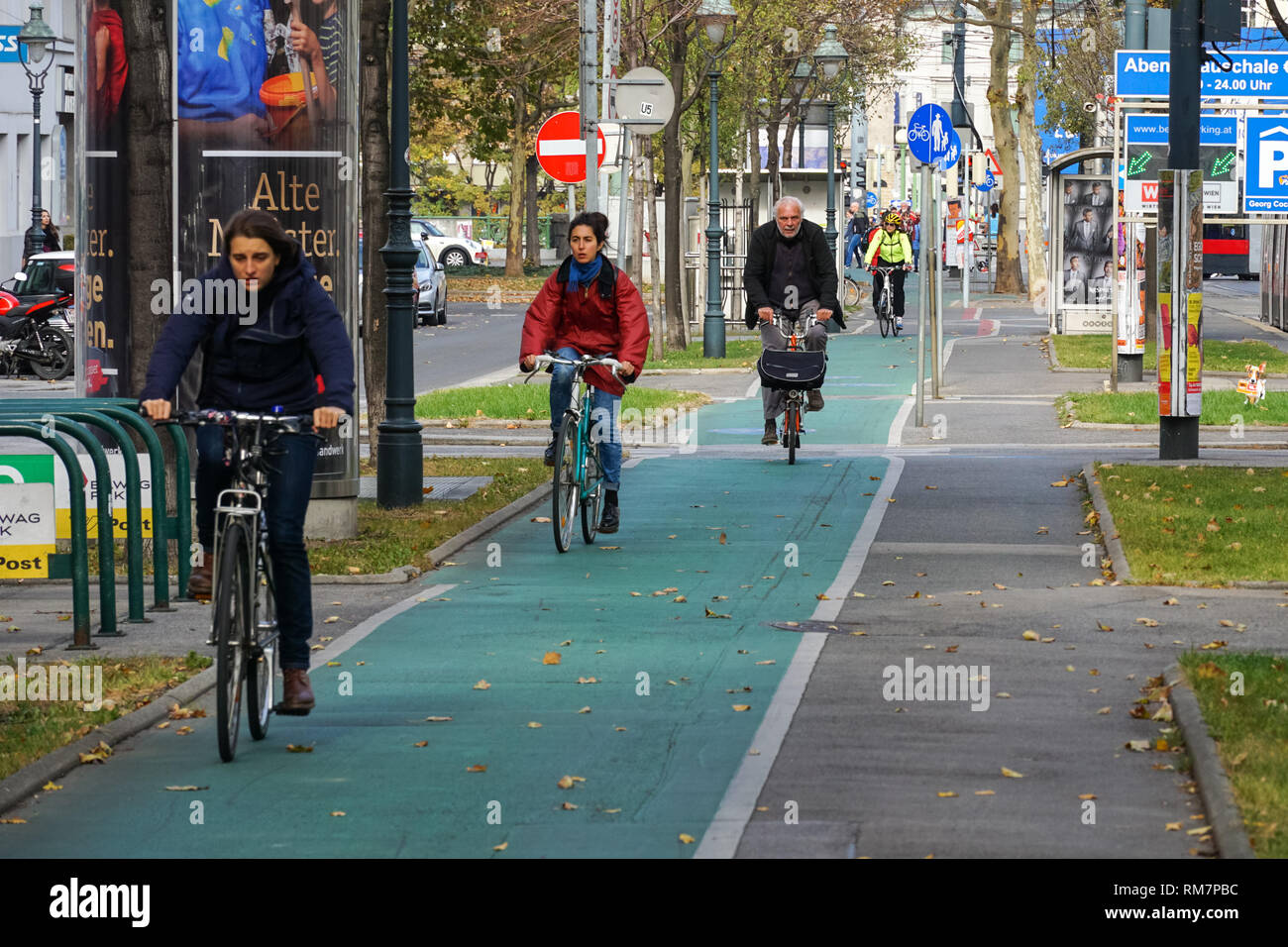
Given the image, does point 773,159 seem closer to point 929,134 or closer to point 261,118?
point 929,134

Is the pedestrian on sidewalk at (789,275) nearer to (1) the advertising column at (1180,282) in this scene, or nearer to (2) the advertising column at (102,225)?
(1) the advertising column at (1180,282)

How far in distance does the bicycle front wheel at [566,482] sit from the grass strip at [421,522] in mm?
729

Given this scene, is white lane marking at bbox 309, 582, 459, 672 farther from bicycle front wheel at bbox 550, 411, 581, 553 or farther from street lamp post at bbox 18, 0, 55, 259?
street lamp post at bbox 18, 0, 55, 259

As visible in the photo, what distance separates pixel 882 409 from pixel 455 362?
10.9 meters

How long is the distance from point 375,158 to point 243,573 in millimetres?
9834

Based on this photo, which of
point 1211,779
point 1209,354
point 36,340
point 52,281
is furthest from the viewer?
point 1209,354

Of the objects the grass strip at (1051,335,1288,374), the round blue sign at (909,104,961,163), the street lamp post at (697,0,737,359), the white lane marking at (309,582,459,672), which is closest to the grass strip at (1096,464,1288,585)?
the white lane marking at (309,582,459,672)

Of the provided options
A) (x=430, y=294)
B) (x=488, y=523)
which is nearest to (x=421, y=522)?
(x=488, y=523)

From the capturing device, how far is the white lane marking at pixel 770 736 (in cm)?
626

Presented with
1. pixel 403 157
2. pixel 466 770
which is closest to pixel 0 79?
pixel 403 157

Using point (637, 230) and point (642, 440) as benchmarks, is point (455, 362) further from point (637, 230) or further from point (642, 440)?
point (642, 440)

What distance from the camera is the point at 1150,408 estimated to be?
21.2 metres

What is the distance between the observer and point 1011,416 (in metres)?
21.8

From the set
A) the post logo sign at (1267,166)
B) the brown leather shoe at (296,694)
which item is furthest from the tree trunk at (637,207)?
the brown leather shoe at (296,694)
